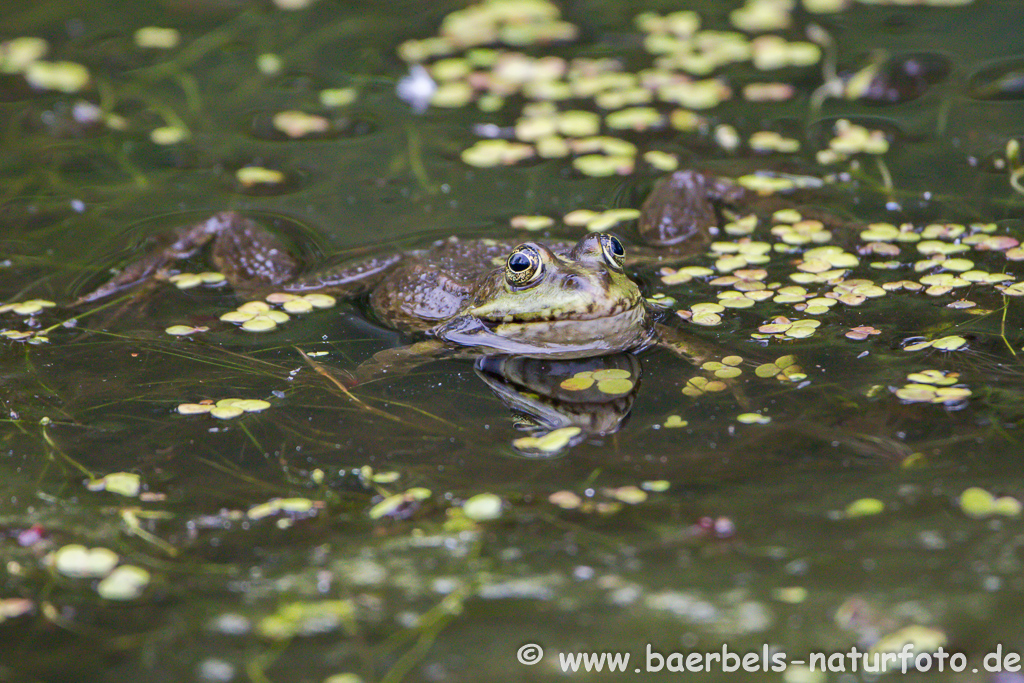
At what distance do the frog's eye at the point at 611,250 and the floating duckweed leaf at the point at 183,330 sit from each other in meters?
1.66

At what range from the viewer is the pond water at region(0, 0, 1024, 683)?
7.38 ft

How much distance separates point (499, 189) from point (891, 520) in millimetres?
2905

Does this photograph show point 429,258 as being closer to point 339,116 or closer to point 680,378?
point 680,378

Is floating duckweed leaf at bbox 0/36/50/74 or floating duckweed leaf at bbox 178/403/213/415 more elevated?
floating duckweed leaf at bbox 0/36/50/74

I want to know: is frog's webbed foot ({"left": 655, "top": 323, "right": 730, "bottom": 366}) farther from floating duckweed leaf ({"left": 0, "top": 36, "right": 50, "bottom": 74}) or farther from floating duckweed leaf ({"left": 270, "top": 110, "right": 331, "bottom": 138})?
floating duckweed leaf ({"left": 0, "top": 36, "right": 50, "bottom": 74})

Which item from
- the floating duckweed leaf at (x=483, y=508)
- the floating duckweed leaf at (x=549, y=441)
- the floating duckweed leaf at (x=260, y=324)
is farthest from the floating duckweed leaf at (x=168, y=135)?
the floating duckweed leaf at (x=483, y=508)

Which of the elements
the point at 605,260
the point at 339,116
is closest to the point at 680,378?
the point at 605,260

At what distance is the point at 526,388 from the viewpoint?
10.8 ft

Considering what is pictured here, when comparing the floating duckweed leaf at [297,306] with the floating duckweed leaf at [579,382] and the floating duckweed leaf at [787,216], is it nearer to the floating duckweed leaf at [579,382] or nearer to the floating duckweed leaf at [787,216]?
the floating duckweed leaf at [579,382]

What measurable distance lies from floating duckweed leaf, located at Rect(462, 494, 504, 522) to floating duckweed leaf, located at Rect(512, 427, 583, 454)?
0.29m

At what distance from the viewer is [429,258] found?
12.8 feet

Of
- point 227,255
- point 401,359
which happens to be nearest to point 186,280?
point 227,255

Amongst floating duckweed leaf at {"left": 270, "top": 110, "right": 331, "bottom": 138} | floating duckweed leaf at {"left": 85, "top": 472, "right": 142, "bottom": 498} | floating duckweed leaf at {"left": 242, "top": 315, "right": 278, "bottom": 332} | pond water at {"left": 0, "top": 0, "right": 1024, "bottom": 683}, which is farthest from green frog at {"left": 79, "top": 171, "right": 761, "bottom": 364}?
floating duckweed leaf at {"left": 270, "top": 110, "right": 331, "bottom": 138}

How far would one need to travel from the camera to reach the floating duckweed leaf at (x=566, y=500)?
8.47 ft
